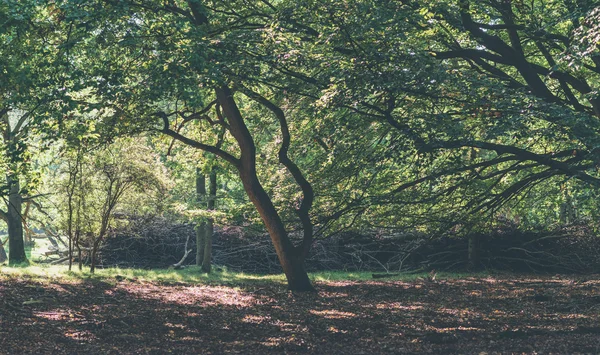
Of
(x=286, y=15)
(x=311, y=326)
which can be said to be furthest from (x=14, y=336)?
(x=286, y=15)

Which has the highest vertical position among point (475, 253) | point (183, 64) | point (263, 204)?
point (183, 64)

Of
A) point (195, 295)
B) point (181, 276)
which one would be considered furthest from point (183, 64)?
point (181, 276)

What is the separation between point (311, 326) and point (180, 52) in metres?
4.93

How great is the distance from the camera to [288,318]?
1036cm

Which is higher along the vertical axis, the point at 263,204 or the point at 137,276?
the point at 263,204

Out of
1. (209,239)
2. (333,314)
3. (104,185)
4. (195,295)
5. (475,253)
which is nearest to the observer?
(333,314)

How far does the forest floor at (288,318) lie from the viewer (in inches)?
306

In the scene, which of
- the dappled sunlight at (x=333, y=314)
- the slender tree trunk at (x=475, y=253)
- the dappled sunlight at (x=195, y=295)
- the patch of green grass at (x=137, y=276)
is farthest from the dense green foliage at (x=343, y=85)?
the slender tree trunk at (x=475, y=253)

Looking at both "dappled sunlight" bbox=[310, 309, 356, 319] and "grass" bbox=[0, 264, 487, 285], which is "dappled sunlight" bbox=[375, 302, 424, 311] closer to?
"dappled sunlight" bbox=[310, 309, 356, 319]

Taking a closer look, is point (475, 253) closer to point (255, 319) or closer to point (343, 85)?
point (255, 319)

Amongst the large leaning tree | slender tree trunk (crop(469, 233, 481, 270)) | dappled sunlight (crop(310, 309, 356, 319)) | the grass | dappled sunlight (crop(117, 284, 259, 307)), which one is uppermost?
the large leaning tree

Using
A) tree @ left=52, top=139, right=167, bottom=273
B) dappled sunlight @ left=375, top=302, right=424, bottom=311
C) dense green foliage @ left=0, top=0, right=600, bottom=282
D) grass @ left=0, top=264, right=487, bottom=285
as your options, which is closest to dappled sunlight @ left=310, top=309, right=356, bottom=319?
dappled sunlight @ left=375, top=302, right=424, bottom=311

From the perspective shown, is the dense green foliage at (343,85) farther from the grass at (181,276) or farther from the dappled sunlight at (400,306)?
the grass at (181,276)

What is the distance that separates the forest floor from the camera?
778 cm
